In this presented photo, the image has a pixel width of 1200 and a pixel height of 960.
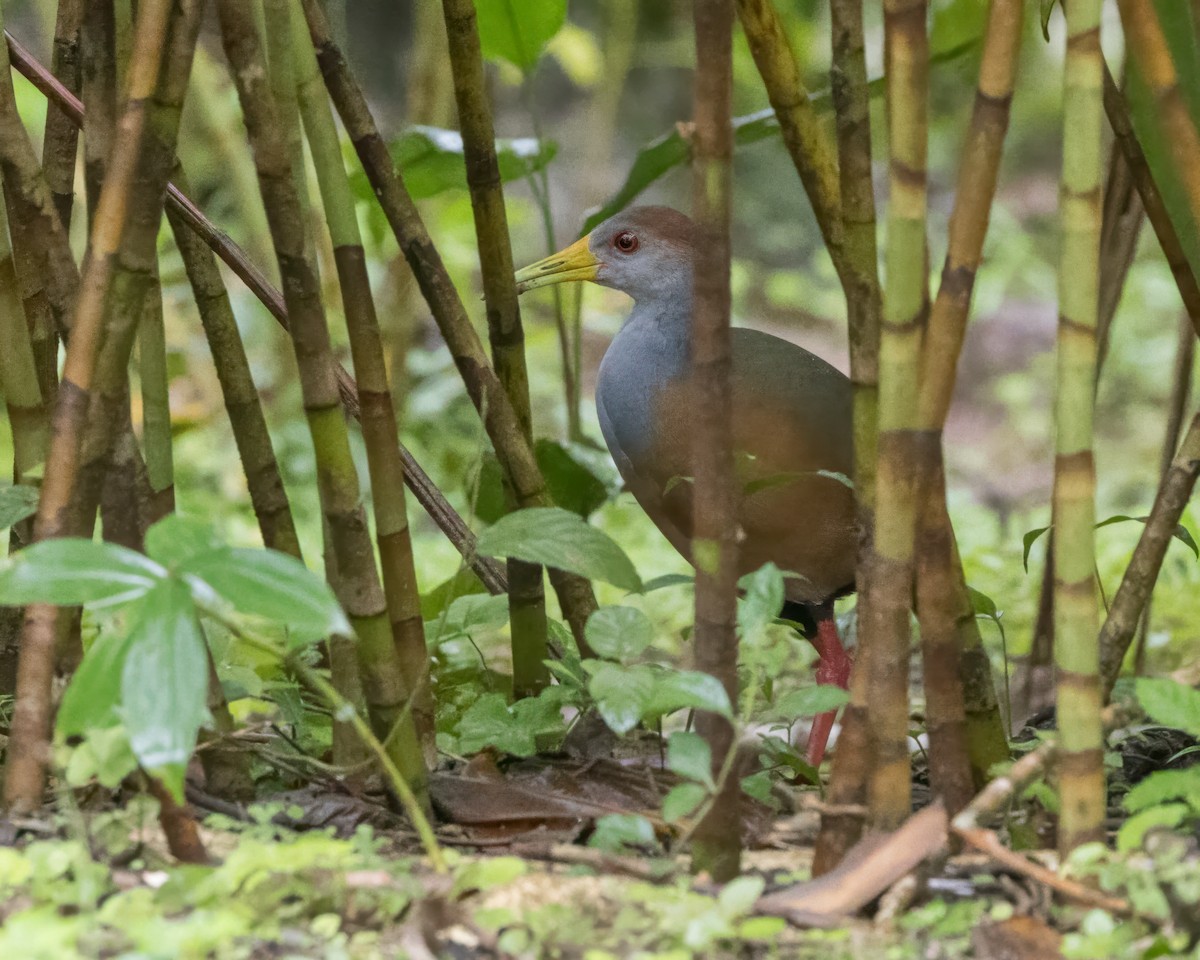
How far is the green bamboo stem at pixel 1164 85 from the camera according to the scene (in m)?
1.04

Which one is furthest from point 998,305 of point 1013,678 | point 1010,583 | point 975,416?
point 1013,678

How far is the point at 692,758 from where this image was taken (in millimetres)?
978

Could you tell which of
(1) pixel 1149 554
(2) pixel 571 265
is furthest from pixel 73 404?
(2) pixel 571 265

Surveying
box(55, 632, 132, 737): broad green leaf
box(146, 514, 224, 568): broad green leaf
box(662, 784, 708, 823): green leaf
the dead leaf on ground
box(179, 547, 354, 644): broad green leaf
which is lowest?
the dead leaf on ground

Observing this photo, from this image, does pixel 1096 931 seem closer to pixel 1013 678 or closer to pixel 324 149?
pixel 324 149

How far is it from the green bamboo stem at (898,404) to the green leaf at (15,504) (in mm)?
698

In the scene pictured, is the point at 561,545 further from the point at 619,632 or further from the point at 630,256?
the point at 630,256

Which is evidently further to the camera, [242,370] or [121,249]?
[242,370]

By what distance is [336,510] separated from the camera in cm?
115

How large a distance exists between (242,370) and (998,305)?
4520 millimetres

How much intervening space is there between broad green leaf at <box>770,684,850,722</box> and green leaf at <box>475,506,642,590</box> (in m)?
0.16

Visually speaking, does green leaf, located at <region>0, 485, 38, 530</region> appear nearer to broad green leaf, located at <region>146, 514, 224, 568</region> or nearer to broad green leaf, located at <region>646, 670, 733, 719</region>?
broad green leaf, located at <region>146, 514, 224, 568</region>

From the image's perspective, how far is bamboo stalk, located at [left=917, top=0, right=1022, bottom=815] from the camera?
3.10 feet

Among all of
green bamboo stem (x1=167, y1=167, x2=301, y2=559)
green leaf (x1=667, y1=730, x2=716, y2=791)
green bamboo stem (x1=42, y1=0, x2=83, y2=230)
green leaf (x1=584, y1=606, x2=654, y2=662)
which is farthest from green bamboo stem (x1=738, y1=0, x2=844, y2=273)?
green bamboo stem (x1=42, y1=0, x2=83, y2=230)
